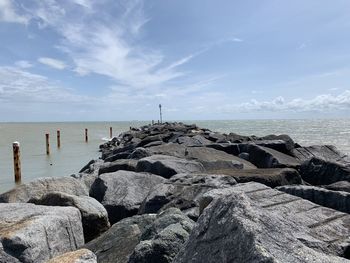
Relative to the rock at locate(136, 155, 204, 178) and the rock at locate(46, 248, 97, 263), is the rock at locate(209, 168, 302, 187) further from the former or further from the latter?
the rock at locate(46, 248, 97, 263)

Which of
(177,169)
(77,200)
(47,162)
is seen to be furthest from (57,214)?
(47,162)

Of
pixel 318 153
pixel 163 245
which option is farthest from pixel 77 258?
pixel 318 153

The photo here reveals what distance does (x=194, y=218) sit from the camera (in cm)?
454

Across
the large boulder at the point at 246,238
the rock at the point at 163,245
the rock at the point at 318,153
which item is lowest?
the rock at the point at 318,153

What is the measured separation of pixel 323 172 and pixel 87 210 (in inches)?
209

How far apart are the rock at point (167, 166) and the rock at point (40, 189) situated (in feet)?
5.75

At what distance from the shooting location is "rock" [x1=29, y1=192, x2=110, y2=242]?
5.19 m

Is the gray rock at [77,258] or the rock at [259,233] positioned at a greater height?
the rock at [259,233]

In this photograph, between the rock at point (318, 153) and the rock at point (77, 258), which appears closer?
the rock at point (77, 258)

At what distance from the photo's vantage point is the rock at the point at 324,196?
191 inches

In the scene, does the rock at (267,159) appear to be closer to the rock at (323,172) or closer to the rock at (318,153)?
the rock at (323,172)

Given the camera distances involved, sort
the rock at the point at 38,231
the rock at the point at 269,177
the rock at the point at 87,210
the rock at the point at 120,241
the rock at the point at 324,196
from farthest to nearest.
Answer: the rock at the point at 269,177 < the rock at the point at 87,210 < the rock at the point at 324,196 < the rock at the point at 120,241 < the rock at the point at 38,231

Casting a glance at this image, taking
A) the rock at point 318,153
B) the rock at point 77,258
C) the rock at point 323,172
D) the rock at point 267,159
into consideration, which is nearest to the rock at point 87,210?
the rock at point 77,258

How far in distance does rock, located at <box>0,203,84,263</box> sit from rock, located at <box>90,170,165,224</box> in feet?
4.68
